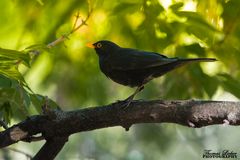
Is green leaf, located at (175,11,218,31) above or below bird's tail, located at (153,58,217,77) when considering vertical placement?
above

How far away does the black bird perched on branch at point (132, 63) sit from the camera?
10.1 feet

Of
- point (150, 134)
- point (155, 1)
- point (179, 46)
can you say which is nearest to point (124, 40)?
point (179, 46)

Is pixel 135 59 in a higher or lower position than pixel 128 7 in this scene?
lower

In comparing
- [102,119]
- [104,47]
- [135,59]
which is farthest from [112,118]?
[104,47]

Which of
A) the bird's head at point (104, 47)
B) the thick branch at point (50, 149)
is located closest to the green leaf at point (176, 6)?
the bird's head at point (104, 47)

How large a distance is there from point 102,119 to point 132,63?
2.70 ft

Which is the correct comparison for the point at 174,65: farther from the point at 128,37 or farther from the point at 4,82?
the point at 4,82

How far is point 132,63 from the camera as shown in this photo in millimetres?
3352

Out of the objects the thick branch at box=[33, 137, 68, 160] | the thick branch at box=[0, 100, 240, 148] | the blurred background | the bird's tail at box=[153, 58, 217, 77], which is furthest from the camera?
the blurred background

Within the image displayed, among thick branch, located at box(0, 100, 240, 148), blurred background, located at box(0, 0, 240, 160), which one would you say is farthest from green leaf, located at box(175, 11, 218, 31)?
thick branch, located at box(0, 100, 240, 148)

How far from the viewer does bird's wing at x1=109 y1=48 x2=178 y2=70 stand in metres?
3.09

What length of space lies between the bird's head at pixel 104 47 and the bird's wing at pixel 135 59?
2.6 inches

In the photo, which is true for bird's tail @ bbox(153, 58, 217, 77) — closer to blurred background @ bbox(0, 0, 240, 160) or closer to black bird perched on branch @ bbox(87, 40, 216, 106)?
black bird perched on branch @ bbox(87, 40, 216, 106)

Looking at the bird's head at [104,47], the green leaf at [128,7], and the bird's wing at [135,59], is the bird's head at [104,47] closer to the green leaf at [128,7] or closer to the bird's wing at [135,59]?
the bird's wing at [135,59]
